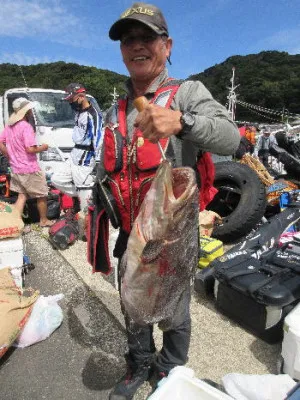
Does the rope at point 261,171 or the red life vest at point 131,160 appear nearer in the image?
the red life vest at point 131,160

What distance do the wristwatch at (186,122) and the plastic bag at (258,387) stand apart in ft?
4.09

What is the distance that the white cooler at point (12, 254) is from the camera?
3434mm

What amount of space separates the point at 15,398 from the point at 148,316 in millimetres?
1571

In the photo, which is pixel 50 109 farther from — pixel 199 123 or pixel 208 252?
pixel 199 123

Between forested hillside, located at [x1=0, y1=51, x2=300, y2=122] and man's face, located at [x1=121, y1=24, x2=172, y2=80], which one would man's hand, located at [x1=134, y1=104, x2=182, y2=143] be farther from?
forested hillside, located at [x1=0, y1=51, x2=300, y2=122]

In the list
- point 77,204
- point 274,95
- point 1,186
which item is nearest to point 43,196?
point 77,204

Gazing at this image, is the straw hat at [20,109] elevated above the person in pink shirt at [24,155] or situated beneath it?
elevated above

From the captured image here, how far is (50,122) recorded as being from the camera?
27.0 ft

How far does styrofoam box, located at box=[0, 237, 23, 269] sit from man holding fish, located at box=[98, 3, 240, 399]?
1757mm

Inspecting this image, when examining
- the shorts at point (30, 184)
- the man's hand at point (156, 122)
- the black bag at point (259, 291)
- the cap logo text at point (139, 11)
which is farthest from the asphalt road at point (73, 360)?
the shorts at point (30, 184)

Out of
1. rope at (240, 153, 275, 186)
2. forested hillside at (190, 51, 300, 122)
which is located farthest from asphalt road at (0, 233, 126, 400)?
forested hillside at (190, 51, 300, 122)

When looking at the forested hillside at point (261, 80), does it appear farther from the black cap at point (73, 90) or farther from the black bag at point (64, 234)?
the black bag at point (64, 234)

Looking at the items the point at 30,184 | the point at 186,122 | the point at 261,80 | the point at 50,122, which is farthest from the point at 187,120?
the point at 261,80

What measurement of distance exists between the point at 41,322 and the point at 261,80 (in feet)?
289
